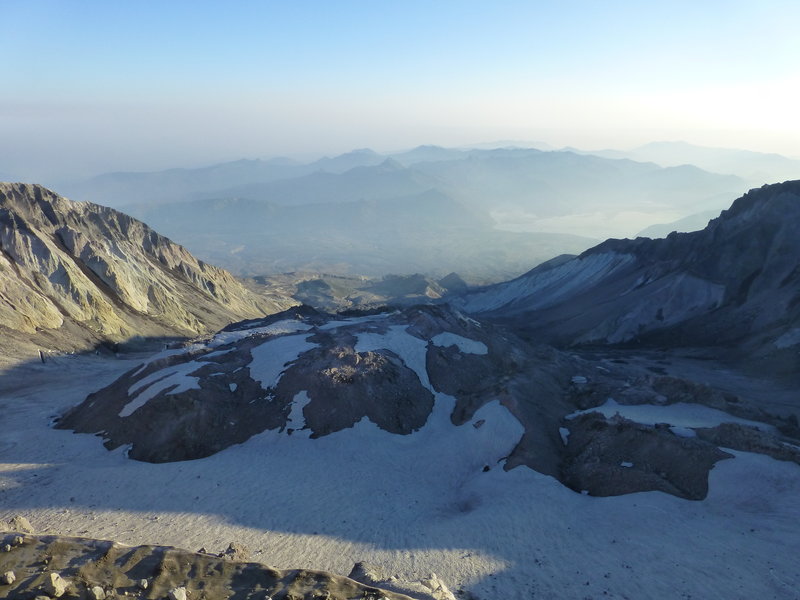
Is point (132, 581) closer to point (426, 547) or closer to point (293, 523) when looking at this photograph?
point (293, 523)

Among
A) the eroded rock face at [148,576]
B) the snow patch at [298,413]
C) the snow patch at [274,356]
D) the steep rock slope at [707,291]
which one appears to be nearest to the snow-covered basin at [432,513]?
the snow patch at [298,413]

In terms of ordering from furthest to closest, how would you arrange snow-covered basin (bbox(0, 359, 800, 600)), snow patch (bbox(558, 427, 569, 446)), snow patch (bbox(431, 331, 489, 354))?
snow patch (bbox(431, 331, 489, 354))
snow patch (bbox(558, 427, 569, 446))
snow-covered basin (bbox(0, 359, 800, 600))

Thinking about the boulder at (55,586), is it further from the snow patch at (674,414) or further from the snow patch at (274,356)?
the snow patch at (674,414)

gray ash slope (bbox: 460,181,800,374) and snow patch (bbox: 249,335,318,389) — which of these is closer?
snow patch (bbox: 249,335,318,389)

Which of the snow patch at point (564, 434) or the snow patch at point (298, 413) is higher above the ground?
the snow patch at point (298, 413)

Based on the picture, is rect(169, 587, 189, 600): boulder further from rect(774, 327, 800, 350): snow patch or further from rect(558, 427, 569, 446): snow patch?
rect(774, 327, 800, 350): snow patch

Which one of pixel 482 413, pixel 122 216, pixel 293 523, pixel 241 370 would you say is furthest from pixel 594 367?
pixel 122 216

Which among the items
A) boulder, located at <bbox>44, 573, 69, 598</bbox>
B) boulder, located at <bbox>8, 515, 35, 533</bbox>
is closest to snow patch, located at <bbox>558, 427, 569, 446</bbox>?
boulder, located at <bbox>44, 573, 69, 598</bbox>
